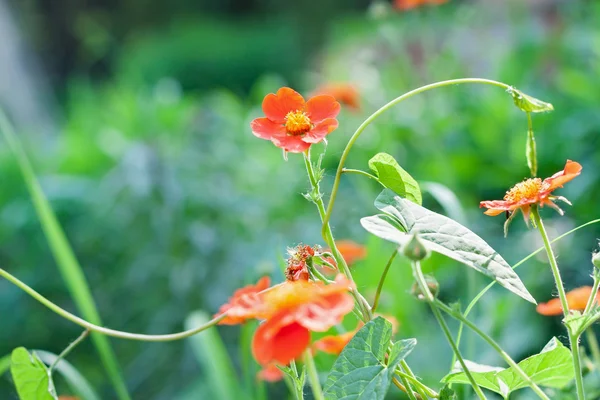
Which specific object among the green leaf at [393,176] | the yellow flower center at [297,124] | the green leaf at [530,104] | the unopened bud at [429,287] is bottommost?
the unopened bud at [429,287]

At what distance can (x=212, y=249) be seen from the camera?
1793 millimetres

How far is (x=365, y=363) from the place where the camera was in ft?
1.65

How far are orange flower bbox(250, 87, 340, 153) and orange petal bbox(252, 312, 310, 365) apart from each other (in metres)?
0.15

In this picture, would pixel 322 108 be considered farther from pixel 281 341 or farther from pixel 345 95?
pixel 345 95

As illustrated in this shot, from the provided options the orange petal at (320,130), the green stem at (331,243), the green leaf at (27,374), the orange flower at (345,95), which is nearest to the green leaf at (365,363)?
the green stem at (331,243)

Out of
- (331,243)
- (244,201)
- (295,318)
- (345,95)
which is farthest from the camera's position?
(244,201)

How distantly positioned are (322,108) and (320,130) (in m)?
0.04

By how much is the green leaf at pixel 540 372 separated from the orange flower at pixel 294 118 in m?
0.20

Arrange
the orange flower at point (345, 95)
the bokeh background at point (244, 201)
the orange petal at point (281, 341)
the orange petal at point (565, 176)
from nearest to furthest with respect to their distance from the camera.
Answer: the orange petal at point (281, 341) → the orange petal at point (565, 176) → the bokeh background at point (244, 201) → the orange flower at point (345, 95)

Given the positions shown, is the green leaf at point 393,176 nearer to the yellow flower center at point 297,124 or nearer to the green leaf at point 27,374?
the yellow flower center at point 297,124

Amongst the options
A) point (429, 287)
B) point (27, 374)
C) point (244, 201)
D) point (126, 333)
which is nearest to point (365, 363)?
point (429, 287)

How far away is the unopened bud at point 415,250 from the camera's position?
1.40 ft

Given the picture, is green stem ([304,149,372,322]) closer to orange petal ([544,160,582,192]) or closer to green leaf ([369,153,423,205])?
green leaf ([369,153,423,205])

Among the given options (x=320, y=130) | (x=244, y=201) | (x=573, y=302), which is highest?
(x=320, y=130)
